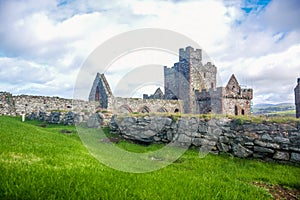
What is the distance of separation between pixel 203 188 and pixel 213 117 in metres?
6.20

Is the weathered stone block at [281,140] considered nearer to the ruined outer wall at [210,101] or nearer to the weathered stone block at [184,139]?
the weathered stone block at [184,139]

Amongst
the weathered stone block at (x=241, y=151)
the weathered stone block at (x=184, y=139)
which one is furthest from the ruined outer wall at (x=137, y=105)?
the weathered stone block at (x=241, y=151)

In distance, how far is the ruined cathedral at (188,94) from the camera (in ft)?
103

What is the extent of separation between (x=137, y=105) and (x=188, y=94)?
32.2 feet

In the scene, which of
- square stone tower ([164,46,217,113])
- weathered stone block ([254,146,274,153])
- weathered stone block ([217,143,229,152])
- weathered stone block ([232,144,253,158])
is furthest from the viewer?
square stone tower ([164,46,217,113])

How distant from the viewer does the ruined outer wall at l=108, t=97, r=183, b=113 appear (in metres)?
30.2

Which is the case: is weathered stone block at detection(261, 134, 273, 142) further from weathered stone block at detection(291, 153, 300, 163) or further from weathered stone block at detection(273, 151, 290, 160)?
weathered stone block at detection(291, 153, 300, 163)

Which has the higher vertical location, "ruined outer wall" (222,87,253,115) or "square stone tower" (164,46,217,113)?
"square stone tower" (164,46,217,113)

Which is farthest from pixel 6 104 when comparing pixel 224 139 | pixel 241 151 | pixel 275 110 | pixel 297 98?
pixel 275 110

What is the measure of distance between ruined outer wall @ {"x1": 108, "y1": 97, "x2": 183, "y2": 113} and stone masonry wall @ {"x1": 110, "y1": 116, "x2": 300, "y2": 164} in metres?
14.9

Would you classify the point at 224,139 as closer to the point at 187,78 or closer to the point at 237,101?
the point at 237,101

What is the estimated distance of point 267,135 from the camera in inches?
375

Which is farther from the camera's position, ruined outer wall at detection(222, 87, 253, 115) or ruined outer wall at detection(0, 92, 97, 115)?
ruined outer wall at detection(222, 87, 253, 115)

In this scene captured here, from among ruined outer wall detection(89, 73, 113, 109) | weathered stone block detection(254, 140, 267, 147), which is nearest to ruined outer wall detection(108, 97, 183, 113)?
ruined outer wall detection(89, 73, 113, 109)
